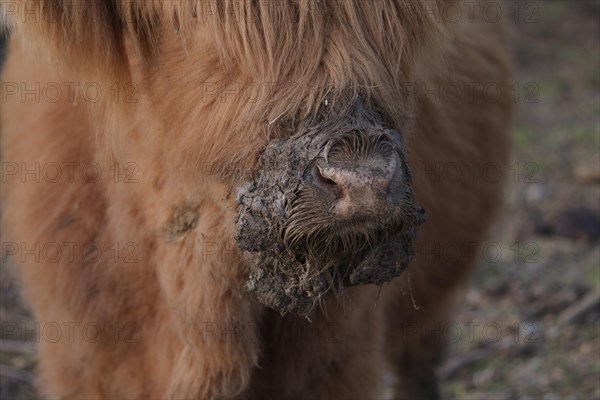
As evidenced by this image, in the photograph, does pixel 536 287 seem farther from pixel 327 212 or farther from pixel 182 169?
pixel 327 212

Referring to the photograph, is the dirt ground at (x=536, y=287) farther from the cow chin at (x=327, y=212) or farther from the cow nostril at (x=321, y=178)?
the cow nostril at (x=321, y=178)

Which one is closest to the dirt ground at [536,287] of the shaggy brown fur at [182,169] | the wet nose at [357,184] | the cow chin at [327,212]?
the shaggy brown fur at [182,169]

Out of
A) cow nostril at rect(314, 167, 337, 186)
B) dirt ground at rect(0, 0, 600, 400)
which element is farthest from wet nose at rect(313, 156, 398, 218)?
dirt ground at rect(0, 0, 600, 400)

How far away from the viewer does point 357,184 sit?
261 centimetres

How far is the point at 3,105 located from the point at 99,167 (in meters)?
1.21

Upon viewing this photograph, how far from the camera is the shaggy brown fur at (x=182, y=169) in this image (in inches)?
118

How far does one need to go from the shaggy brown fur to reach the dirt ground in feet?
5.26

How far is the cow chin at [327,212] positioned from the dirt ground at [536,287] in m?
2.86

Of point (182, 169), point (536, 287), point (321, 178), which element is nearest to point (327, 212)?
point (321, 178)

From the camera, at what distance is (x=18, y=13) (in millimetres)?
3258

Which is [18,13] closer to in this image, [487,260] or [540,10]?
[487,260]

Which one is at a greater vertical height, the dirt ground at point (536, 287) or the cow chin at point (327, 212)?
the cow chin at point (327, 212)

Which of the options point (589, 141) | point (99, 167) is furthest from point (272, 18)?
point (589, 141)

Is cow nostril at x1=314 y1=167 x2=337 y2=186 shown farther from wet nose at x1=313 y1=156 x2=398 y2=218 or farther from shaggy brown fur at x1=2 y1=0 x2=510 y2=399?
shaggy brown fur at x1=2 y1=0 x2=510 y2=399
